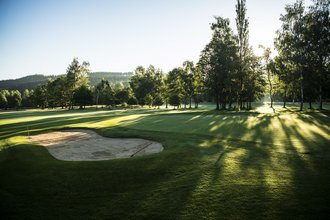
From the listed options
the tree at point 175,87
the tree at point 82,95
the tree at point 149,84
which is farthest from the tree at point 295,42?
the tree at point 82,95

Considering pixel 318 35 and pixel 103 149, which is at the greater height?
pixel 318 35

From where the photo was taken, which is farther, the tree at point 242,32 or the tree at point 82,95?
the tree at point 82,95

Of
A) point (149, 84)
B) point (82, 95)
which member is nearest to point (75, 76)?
point (82, 95)

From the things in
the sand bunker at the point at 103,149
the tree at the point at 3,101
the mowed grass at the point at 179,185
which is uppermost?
the tree at the point at 3,101

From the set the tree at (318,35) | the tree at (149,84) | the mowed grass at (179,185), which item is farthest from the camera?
the tree at (149,84)

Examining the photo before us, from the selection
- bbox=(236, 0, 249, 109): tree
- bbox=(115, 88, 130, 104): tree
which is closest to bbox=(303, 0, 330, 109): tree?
bbox=(236, 0, 249, 109): tree

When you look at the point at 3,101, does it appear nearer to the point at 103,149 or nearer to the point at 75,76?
A: the point at 75,76

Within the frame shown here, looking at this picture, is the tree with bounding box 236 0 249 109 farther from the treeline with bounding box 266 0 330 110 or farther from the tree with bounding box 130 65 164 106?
the tree with bounding box 130 65 164 106

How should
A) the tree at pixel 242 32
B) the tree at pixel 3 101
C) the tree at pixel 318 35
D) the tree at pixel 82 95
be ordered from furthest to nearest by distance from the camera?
the tree at pixel 3 101 → the tree at pixel 82 95 → the tree at pixel 242 32 → the tree at pixel 318 35

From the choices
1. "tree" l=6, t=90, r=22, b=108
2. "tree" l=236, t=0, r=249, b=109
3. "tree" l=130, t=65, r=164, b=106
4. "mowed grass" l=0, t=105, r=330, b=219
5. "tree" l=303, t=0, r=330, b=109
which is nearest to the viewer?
"mowed grass" l=0, t=105, r=330, b=219

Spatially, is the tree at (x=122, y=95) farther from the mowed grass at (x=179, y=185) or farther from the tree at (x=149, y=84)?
the mowed grass at (x=179, y=185)

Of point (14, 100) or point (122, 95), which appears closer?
point (122, 95)

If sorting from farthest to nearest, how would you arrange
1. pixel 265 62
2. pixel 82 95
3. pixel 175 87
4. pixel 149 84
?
1. pixel 149 84
2. pixel 82 95
3. pixel 175 87
4. pixel 265 62

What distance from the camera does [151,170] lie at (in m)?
9.43
